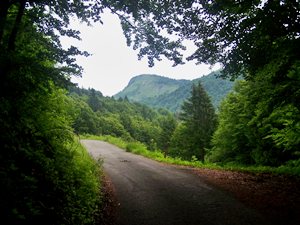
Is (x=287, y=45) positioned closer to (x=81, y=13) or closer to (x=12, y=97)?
(x=81, y=13)

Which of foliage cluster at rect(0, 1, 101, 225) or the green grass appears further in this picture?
the green grass

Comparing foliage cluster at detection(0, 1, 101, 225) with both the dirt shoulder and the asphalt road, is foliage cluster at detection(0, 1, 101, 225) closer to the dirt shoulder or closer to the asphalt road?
the asphalt road

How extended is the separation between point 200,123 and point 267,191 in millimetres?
29839

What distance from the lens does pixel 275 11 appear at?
28.8 ft

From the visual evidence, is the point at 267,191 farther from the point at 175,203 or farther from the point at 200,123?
the point at 200,123

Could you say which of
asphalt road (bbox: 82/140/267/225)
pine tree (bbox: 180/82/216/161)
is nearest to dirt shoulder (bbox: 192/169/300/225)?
asphalt road (bbox: 82/140/267/225)

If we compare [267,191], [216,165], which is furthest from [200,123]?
[267,191]

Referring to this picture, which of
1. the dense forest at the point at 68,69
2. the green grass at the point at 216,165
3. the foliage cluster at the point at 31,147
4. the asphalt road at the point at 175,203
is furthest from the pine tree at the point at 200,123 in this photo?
the foliage cluster at the point at 31,147

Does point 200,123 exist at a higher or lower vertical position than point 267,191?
higher

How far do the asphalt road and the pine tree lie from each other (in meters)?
26.0

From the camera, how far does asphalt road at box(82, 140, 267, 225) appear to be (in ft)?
25.0

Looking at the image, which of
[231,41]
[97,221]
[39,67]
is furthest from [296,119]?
[39,67]

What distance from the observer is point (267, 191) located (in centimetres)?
1007

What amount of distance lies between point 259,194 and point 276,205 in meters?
1.23
